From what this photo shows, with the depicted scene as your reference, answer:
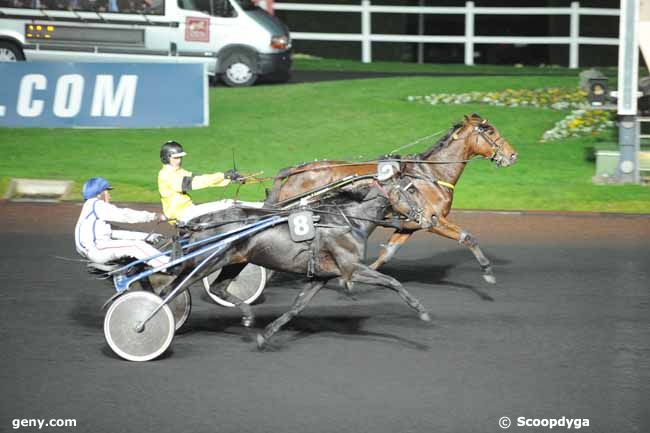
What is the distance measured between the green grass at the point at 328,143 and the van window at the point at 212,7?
60.3 inches

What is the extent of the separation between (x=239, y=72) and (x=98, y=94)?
4.76 m

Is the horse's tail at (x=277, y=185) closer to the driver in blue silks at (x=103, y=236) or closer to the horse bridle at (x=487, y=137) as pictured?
the horse bridle at (x=487, y=137)

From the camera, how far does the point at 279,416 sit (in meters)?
Answer: 7.29

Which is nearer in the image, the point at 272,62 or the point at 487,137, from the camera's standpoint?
the point at 487,137

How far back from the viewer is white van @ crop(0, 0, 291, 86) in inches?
841

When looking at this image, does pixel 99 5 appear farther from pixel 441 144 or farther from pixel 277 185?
pixel 441 144

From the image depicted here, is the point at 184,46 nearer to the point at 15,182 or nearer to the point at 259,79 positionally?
the point at 259,79

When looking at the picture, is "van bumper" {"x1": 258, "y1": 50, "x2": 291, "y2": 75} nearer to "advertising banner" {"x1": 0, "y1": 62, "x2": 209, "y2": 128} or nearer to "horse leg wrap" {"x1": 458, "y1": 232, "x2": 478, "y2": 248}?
"advertising banner" {"x1": 0, "y1": 62, "x2": 209, "y2": 128}

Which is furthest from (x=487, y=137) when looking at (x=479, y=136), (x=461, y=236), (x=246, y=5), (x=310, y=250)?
(x=246, y=5)

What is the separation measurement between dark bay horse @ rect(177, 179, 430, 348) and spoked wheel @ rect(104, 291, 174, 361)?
1.38 feet

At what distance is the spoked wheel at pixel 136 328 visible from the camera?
8.31 metres

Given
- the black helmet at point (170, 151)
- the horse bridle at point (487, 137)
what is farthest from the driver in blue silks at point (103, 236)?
the horse bridle at point (487, 137)

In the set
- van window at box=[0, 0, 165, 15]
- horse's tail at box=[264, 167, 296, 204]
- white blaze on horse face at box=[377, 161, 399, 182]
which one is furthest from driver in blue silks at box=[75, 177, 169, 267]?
van window at box=[0, 0, 165, 15]

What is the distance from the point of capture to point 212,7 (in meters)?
21.9
